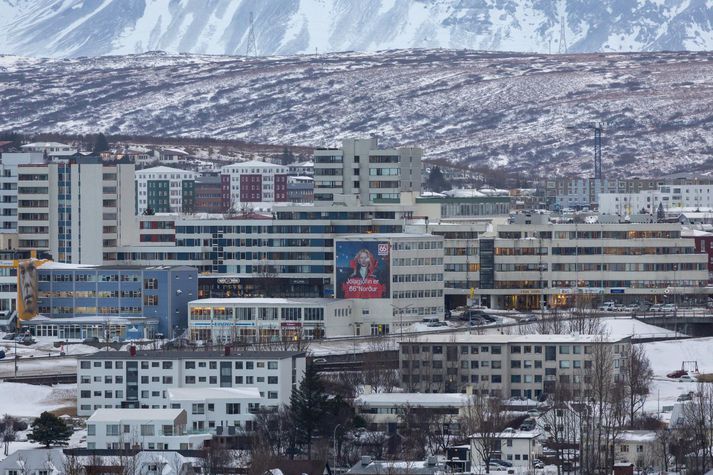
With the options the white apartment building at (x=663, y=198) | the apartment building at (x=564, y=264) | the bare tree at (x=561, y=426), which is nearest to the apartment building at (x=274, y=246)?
the apartment building at (x=564, y=264)

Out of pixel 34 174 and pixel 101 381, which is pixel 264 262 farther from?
pixel 101 381

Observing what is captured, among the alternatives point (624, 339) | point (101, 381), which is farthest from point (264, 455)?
point (624, 339)

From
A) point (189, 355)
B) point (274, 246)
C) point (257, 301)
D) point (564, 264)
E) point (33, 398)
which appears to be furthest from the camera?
point (274, 246)

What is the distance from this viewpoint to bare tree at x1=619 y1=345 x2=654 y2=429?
67988 millimetres

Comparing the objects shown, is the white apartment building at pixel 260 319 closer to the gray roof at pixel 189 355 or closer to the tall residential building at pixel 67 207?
the tall residential building at pixel 67 207

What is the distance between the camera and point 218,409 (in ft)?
214

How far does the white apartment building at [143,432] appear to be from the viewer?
60.6 m

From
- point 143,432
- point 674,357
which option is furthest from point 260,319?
point 143,432

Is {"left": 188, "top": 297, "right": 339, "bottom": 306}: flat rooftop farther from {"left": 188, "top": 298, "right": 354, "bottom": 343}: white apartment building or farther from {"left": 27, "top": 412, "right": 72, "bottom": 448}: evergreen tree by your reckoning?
{"left": 27, "top": 412, "right": 72, "bottom": 448}: evergreen tree

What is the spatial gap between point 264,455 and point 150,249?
53467 millimetres

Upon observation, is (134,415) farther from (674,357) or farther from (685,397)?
(674,357)

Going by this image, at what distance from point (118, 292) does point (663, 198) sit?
305ft

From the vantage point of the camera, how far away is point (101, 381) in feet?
232

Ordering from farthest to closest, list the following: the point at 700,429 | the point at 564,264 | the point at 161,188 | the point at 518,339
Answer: the point at 161,188 → the point at 564,264 → the point at 518,339 → the point at 700,429
